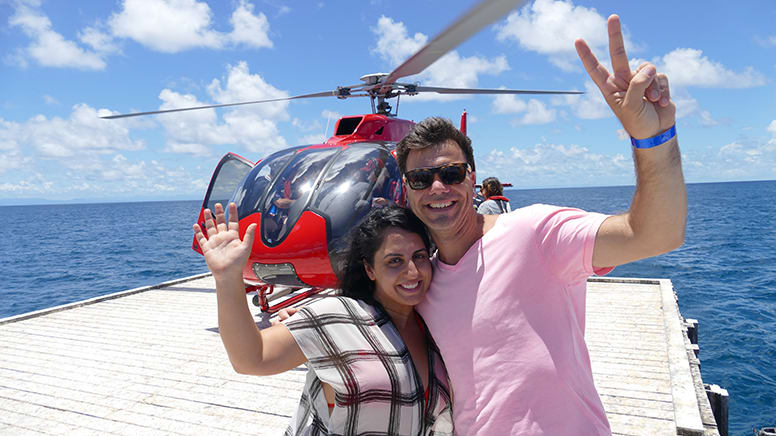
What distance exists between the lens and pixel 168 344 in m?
6.39

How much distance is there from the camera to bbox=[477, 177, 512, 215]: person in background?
779 cm

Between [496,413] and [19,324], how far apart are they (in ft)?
27.5

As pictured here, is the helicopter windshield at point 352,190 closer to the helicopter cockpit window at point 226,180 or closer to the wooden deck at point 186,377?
the wooden deck at point 186,377

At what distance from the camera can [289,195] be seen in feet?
17.4

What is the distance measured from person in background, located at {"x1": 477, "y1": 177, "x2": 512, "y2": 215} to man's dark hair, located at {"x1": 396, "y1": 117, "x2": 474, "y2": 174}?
547 centimetres

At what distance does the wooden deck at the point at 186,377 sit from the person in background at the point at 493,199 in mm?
2029

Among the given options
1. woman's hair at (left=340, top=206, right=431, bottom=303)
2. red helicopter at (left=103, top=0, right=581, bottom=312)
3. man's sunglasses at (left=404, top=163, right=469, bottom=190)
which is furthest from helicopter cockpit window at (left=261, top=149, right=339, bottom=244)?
man's sunglasses at (left=404, top=163, right=469, bottom=190)

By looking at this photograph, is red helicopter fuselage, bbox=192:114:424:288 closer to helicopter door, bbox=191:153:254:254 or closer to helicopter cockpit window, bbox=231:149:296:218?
helicopter cockpit window, bbox=231:149:296:218

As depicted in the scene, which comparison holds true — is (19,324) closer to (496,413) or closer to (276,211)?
(276,211)

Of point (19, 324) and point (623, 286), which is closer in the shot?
point (19, 324)

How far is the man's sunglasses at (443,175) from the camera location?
2188mm

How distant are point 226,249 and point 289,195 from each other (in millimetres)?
3434

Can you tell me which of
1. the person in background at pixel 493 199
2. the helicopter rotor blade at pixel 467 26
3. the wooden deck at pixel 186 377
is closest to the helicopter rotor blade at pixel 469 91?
the person in background at pixel 493 199

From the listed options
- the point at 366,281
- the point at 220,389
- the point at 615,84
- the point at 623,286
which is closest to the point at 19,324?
the point at 220,389
